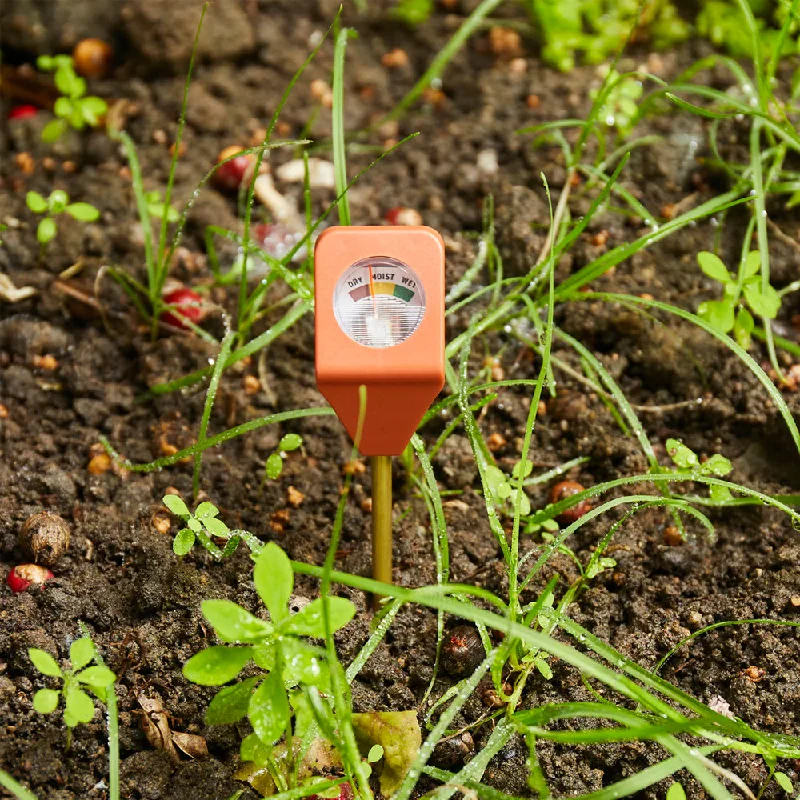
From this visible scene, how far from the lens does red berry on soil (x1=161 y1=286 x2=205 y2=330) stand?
174 cm

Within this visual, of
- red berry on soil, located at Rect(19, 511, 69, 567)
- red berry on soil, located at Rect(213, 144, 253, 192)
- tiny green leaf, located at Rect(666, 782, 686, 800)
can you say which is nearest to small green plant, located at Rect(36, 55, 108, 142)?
red berry on soil, located at Rect(213, 144, 253, 192)

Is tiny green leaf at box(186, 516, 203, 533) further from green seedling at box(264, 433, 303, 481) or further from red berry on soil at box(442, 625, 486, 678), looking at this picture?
red berry on soil at box(442, 625, 486, 678)

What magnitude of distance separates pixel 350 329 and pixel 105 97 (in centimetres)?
138

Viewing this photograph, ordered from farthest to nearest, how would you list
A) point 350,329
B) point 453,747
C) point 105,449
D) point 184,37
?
point 184,37 → point 105,449 → point 453,747 → point 350,329

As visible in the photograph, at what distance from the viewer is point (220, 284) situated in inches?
70.1

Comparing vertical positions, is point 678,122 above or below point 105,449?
above

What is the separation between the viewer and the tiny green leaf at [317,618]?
1046mm

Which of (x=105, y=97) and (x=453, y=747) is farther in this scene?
Result: (x=105, y=97)

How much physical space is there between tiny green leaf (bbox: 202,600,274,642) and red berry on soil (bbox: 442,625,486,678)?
16.9 inches

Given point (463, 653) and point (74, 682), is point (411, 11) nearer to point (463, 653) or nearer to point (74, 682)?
point (463, 653)

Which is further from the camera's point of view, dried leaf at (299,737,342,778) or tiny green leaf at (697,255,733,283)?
tiny green leaf at (697,255,733,283)

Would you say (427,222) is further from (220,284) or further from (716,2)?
(716,2)

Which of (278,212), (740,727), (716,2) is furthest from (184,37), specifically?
(740,727)

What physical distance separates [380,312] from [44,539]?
723 millimetres
